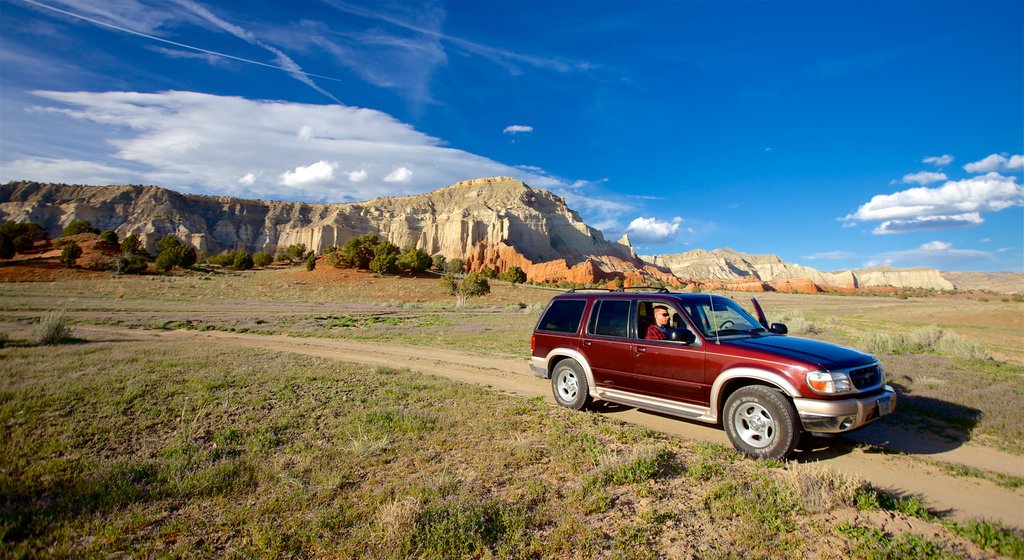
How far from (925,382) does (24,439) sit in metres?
15.5

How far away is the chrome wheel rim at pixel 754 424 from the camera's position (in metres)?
5.71

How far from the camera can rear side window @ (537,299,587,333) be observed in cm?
831

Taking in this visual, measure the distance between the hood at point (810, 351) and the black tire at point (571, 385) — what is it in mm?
2594

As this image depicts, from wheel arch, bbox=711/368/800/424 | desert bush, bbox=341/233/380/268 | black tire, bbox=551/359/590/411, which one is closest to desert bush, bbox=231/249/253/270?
desert bush, bbox=341/233/380/268

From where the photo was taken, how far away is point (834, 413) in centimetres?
520

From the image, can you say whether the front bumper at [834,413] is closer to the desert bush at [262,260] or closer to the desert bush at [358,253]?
the desert bush at [358,253]

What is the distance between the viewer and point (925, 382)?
9.52m

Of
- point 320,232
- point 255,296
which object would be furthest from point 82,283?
point 320,232

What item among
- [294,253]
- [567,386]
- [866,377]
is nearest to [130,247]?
[294,253]

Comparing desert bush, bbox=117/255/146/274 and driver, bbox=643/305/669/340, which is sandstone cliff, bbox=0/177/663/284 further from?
driver, bbox=643/305/669/340

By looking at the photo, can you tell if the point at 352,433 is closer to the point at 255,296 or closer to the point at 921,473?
the point at 921,473

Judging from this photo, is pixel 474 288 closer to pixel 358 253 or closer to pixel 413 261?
pixel 413 261

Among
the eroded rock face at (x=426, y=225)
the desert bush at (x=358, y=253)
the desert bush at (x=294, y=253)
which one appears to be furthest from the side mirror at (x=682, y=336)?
the desert bush at (x=294, y=253)

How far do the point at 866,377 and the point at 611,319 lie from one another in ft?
11.4
